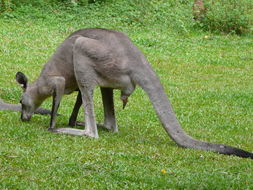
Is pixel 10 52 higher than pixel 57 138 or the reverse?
the reverse

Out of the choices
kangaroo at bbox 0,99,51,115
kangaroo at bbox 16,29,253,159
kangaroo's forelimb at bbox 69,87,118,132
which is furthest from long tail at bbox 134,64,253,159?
kangaroo at bbox 0,99,51,115

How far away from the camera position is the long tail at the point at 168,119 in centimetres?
675

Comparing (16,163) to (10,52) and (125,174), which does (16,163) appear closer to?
(125,174)

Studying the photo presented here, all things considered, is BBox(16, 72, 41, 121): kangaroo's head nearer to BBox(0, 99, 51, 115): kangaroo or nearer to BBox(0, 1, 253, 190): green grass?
BBox(0, 1, 253, 190): green grass

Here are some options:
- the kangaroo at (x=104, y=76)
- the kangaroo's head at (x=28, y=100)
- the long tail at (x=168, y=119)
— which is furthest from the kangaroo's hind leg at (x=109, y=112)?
the kangaroo's head at (x=28, y=100)

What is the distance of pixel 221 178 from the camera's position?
5.79 metres

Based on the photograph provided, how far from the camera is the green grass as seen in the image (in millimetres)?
5773

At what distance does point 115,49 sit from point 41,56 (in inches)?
222

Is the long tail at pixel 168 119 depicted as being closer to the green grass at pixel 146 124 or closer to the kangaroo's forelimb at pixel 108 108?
the green grass at pixel 146 124

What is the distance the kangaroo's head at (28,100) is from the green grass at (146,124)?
15cm

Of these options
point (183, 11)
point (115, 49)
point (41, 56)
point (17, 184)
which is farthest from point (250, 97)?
point (183, 11)

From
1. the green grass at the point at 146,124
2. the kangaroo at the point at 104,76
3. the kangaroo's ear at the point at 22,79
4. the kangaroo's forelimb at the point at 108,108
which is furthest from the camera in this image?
the kangaroo's ear at the point at 22,79

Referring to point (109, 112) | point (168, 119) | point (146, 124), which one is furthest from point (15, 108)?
point (168, 119)

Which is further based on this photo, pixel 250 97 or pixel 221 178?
pixel 250 97
